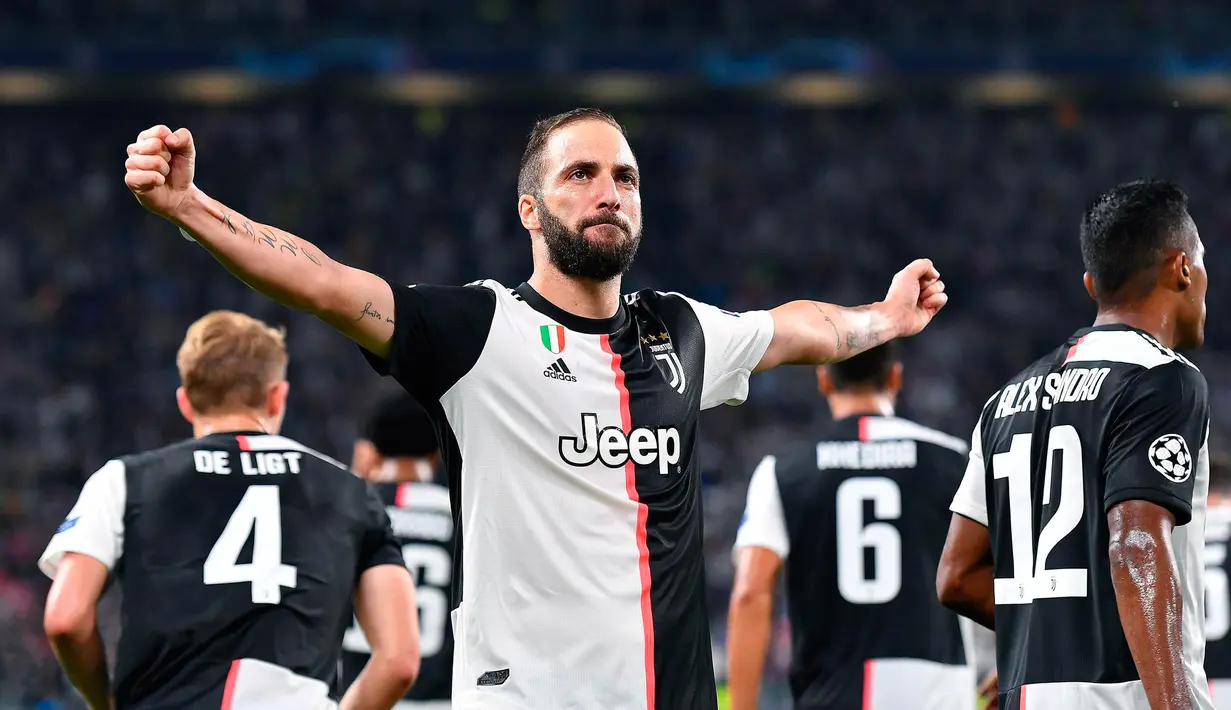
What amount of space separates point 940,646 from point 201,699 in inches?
110

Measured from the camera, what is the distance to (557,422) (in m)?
3.53

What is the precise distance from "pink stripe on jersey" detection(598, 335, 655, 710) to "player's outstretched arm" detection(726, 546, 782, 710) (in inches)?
80.8

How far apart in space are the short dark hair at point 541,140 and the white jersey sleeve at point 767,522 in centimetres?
207

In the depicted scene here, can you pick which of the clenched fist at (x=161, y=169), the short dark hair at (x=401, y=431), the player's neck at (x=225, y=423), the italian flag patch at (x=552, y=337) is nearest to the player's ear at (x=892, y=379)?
the short dark hair at (x=401, y=431)

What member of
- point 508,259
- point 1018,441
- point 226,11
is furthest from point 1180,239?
point 226,11

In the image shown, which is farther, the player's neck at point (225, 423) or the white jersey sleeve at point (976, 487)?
the player's neck at point (225, 423)

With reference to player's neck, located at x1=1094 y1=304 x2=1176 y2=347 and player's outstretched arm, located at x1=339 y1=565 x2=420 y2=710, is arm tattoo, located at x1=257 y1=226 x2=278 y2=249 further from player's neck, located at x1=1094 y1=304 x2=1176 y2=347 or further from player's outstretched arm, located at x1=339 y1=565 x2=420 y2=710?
player's neck, located at x1=1094 y1=304 x2=1176 y2=347

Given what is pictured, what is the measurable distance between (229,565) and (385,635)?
23.4 inches

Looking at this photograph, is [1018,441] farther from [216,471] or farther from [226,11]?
[226,11]

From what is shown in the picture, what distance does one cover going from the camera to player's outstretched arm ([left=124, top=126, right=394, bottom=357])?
312 cm

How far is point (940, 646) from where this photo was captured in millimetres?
5512

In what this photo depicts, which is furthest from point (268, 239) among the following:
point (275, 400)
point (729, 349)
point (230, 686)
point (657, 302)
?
point (230, 686)

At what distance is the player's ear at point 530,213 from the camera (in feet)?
12.6

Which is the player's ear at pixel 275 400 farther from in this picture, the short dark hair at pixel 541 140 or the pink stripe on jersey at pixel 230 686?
the short dark hair at pixel 541 140
